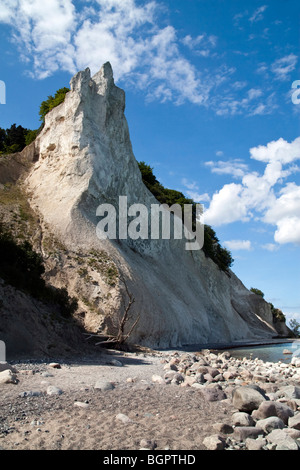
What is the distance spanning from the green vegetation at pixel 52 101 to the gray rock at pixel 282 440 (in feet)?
113

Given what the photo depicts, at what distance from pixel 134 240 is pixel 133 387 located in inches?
833

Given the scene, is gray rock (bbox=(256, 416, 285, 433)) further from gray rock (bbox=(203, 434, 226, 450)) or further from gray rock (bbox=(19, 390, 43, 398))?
gray rock (bbox=(19, 390, 43, 398))

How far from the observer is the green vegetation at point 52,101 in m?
35.0

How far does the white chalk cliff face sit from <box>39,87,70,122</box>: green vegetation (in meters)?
3.49

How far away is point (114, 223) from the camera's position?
27.9 meters

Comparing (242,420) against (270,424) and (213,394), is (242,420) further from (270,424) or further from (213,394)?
(213,394)

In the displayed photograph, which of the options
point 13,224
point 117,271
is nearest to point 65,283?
point 117,271

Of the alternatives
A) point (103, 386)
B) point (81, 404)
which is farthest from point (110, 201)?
point (81, 404)

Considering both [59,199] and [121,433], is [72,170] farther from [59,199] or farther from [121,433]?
[121,433]

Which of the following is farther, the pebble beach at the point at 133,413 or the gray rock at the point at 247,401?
the gray rock at the point at 247,401

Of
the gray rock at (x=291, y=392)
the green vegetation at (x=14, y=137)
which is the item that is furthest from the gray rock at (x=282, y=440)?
the green vegetation at (x=14, y=137)

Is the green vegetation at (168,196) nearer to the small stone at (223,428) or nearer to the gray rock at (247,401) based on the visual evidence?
the gray rock at (247,401)

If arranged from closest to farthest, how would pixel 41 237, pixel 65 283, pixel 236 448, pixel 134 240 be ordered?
pixel 236 448 < pixel 65 283 < pixel 41 237 < pixel 134 240

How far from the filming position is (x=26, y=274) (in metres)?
16.2
